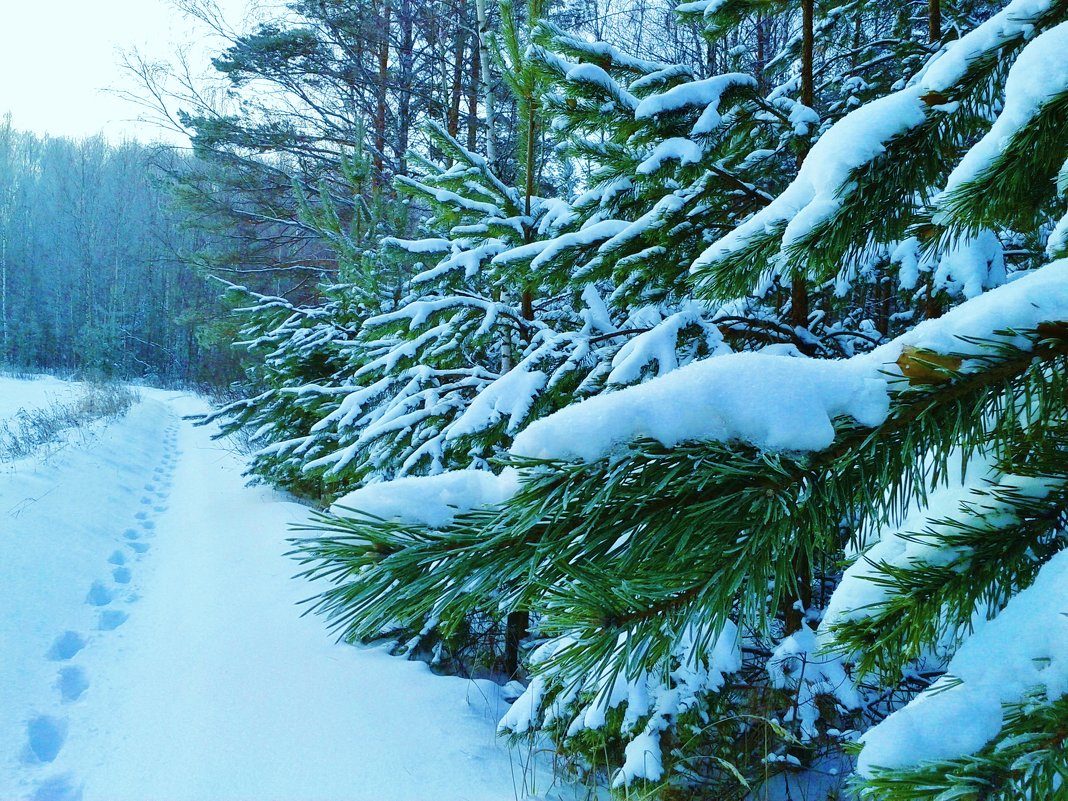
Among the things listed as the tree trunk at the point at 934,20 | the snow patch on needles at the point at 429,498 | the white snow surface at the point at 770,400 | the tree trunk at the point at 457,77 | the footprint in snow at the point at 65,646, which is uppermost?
the tree trunk at the point at 457,77

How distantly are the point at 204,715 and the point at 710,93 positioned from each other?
333 centimetres

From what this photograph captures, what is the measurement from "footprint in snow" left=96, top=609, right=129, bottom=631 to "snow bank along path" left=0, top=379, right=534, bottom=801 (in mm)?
12

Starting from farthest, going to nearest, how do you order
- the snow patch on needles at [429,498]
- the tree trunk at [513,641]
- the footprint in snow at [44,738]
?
1. the tree trunk at [513,641]
2. the footprint in snow at [44,738]
3. the snow patch on needles at [429,498]

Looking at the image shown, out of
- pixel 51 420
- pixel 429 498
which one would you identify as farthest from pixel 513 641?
pixel 51 420

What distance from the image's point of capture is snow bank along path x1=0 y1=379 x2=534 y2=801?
2.30 m


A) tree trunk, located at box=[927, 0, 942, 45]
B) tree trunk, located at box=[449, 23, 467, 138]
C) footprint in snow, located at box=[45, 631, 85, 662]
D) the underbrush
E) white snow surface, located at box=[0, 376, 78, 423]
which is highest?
tree trunk, located at box=[449, 23, 467, 138]

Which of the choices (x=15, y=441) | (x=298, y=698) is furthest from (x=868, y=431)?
(x=15, y=441)

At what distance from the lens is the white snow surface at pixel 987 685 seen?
1.52 ft

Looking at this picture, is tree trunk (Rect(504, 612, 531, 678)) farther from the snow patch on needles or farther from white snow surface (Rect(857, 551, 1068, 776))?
white snow surface (Rect(857, 551, 1068, 776))

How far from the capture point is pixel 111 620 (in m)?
3.88

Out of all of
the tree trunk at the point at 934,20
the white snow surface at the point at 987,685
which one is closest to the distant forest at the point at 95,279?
the tree trunk at the point at 934,20

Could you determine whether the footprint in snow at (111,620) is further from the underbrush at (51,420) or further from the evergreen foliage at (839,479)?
the underbrush at (51,420)

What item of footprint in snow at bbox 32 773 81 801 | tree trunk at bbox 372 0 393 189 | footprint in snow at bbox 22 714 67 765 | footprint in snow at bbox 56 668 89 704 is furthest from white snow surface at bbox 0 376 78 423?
footprint in snow at bbox 32 773 81 801

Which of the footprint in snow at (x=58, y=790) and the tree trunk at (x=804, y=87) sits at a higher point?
the tree trunk at (x=804, y=87)
